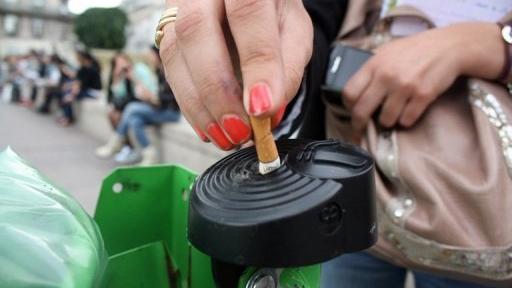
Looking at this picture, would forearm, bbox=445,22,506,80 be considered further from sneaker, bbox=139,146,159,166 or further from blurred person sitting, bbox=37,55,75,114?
blurred person sitting, bbox=37,55,75,114

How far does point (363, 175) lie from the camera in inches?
16.3

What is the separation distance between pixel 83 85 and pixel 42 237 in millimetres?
8086

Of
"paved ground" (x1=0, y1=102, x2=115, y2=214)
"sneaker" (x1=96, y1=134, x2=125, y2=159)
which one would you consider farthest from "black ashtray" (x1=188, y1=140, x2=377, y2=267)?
"sneaker" (x1=96, y1=134, x2=125, y2=159)

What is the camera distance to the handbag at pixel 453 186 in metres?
0.62

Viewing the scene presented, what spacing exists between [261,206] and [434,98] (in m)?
0.43

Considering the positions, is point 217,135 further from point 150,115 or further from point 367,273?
point 150,115

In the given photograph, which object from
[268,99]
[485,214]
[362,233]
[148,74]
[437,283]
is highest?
[268,99]

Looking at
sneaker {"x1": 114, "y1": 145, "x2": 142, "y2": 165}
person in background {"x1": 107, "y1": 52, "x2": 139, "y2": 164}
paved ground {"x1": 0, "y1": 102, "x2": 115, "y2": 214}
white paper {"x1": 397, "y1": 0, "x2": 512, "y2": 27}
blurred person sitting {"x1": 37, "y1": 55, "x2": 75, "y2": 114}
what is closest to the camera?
white paper {"x1": 397, "y1": 0, "x2": 512, "y2": 27}

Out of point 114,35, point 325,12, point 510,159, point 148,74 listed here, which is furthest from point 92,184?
point 114,35

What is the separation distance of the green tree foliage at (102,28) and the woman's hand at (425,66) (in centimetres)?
2964

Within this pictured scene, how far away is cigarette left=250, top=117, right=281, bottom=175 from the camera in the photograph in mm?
425

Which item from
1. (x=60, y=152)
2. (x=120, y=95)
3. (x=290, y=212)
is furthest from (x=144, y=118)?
(x=290, y=212)

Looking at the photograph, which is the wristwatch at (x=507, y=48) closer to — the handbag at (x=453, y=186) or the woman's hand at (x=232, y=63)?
the handbag at (x=453, y=186)

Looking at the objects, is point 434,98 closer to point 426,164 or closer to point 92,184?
point 426,164
